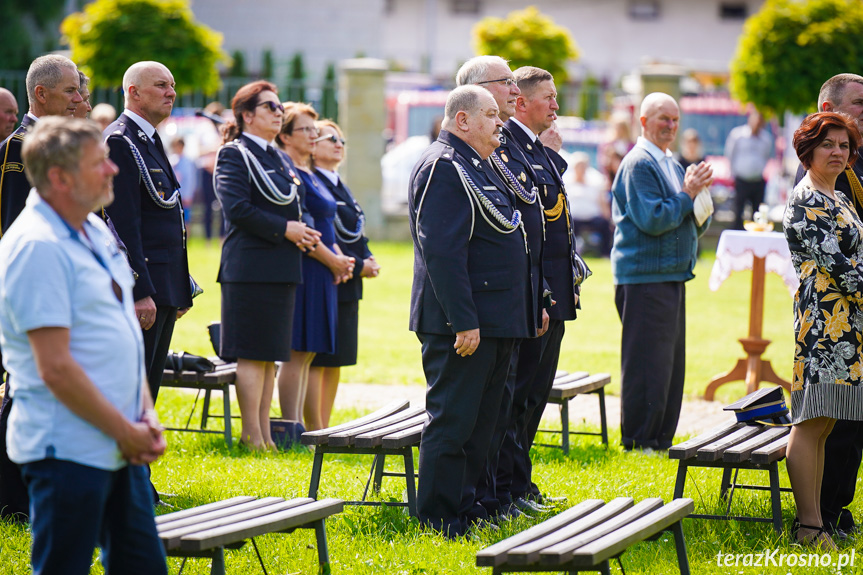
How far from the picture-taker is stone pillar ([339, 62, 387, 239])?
65.4 feet

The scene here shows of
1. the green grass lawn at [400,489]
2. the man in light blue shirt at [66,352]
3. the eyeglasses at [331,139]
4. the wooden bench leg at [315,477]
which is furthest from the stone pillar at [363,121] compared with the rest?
the man in light blue shirt at [66,352]

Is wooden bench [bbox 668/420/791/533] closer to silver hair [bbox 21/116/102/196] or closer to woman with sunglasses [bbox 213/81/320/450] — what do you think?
woman with sunglasses [bbox 213/81/320/450]

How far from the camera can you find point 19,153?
5.42 m

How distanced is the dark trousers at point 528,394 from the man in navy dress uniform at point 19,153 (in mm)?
2477

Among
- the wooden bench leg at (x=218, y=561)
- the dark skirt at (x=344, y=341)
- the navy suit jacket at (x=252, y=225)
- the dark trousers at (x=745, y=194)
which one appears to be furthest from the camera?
the dark trousers at (x=745, y=194)

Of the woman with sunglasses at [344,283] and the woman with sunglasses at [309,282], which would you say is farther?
the woman with sunglasses at [344,283]

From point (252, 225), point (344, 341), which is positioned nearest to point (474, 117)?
point (252, 225)

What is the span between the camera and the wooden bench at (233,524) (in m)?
3.94

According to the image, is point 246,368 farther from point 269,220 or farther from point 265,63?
point 265,63

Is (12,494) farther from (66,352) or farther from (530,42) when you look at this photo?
(530,42)

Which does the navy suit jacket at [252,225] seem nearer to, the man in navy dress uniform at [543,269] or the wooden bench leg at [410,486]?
the man in navy dress uniform at [543,269]

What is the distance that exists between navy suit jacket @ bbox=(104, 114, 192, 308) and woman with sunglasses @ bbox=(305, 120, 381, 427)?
1.91 meters

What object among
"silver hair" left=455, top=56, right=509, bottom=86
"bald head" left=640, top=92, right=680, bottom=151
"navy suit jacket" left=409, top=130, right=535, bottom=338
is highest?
"silver hair" left=455, top=56, right=509, bottom=86

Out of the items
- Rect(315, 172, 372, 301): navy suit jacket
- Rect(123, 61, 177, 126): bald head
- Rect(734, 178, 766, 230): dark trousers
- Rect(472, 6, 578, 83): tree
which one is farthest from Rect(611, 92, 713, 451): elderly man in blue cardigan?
Rect(472, 6, 578, 83): tree
